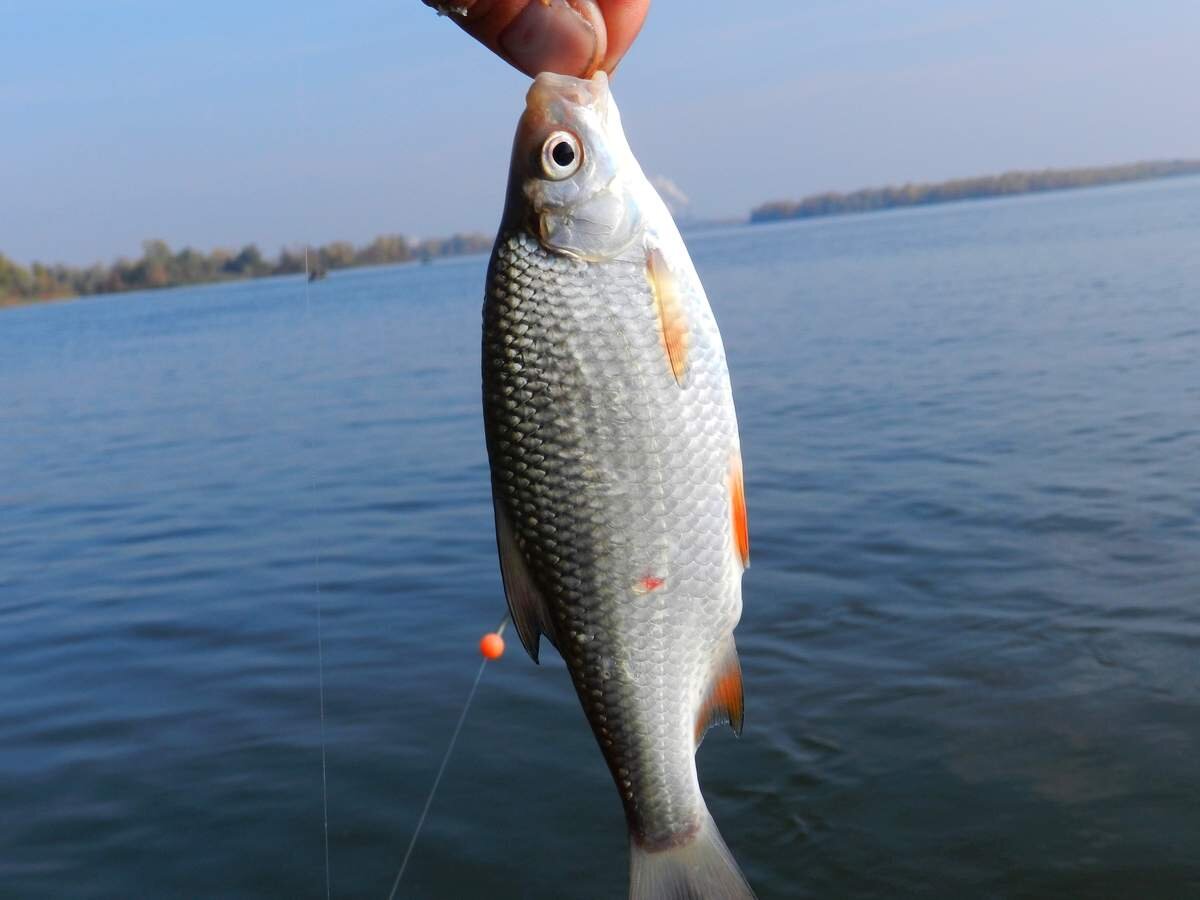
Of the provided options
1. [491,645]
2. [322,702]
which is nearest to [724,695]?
[491,645]

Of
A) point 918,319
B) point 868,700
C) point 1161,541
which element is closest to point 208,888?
point 868,700

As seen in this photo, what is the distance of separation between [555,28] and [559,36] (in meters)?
0.02

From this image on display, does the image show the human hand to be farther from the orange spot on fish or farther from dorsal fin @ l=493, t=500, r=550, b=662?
the orange spot on fish

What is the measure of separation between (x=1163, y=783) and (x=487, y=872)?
338 cm

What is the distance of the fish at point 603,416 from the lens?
224cm

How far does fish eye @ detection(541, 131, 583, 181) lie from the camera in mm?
2283

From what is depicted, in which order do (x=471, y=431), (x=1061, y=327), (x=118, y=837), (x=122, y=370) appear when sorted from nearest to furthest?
1. (x=118, y=837)
2. (x=471, y=431)
3. (x=1061, y=327)
4. (x=122, y=370)

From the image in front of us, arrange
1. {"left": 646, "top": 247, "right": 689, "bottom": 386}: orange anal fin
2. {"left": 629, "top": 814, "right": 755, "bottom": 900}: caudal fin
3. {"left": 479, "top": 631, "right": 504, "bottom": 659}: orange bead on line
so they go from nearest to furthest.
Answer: {"left": 646, "top": 247, "right": 689, "bottom": 386}: orange anal fin < {"left": 629, "top": 814, "right": 755, "bottom": 900}: caudal fin < {"left": 479, "top": 631, "right": 504, "bottom": 659}: orange bead on line

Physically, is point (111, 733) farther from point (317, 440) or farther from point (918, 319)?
point (918, 319)

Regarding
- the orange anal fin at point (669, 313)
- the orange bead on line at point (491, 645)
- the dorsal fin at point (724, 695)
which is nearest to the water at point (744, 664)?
the orange bead on line at point (491, 645)

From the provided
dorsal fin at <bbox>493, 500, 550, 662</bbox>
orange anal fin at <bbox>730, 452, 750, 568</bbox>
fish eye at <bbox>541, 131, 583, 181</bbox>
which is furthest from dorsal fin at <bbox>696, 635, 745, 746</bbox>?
fish eye at <bbox>541, 131, 583, 181</bbox>

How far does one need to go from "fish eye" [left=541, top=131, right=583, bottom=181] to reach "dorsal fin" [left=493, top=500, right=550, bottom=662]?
25.1 inches

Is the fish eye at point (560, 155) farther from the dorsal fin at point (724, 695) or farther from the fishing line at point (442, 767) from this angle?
the fishing line at point (442, 767)

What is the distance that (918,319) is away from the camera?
2773 centimetres
